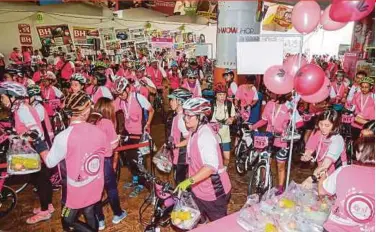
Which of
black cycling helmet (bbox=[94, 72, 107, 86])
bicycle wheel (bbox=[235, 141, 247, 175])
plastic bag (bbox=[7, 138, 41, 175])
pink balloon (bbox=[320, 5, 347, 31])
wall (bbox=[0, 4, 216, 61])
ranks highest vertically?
wall (bbox=[0, 4, 216, 61])

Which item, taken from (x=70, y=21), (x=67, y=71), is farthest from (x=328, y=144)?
(x=70, y=21)

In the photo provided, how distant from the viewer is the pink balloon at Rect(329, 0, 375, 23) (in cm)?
229

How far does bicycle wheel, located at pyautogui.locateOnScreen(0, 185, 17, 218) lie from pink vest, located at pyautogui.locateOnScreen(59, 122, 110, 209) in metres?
2.13

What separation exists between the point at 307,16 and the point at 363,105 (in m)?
3.19

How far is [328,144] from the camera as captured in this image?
11.2ft

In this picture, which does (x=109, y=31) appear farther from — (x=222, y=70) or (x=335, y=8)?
(x=335, y=8)

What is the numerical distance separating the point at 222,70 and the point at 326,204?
6.84m

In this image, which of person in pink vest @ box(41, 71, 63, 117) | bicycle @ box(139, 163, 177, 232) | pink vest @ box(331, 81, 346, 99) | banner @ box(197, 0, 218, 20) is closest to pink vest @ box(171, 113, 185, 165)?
bicycle @ box(139, 163, 177, 232)

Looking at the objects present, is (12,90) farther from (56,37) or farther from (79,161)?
(56,37)

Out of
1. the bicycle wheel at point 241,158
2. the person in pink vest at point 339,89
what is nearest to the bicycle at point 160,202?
the bicycle wheel at point 241,158

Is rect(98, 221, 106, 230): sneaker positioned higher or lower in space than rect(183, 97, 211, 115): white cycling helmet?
lower

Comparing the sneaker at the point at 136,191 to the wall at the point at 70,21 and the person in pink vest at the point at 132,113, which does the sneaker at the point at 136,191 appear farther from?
the wall at the point at 70,21

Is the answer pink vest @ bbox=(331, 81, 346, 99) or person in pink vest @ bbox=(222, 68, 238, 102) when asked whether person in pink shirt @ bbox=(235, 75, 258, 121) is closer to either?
person in pink vest @ bbox=(222, 68, 238, 102)

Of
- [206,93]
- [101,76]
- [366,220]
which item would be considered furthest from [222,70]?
[366,220]
